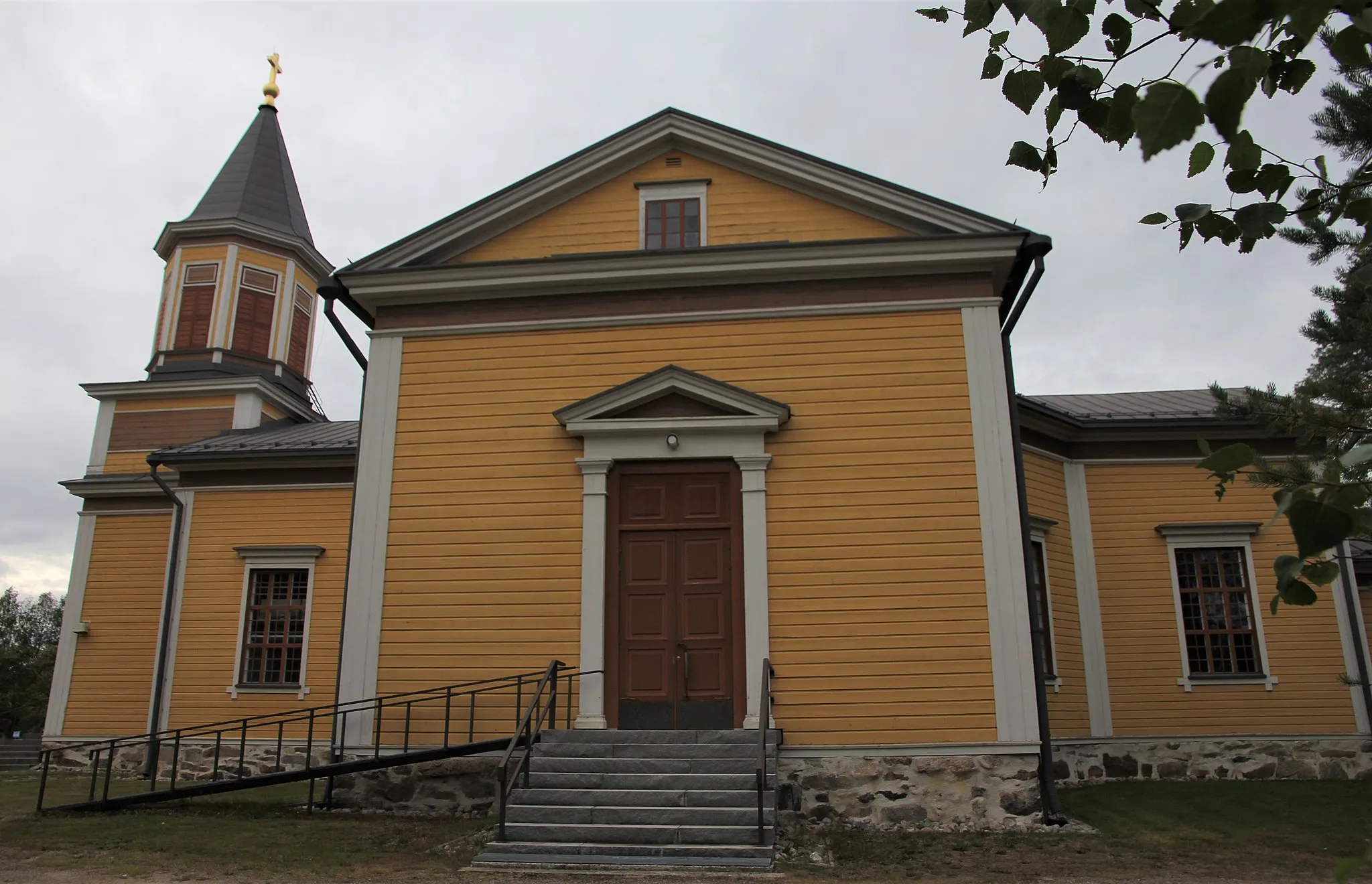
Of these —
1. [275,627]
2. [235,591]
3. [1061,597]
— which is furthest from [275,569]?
[1061,597]

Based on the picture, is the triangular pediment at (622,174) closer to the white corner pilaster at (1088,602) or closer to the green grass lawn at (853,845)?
the white corner pilaster at (1088,602)

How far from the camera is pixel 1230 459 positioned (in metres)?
2.02

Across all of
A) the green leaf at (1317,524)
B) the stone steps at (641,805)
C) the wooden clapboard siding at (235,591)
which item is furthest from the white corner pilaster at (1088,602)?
the green leaf at (1317,524)

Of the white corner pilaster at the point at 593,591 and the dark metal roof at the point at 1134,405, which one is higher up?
the dark metal roof at the point at 1134,405

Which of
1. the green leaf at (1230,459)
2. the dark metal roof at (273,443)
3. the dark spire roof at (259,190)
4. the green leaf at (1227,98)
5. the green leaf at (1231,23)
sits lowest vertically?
the green leaf at (1230,459)

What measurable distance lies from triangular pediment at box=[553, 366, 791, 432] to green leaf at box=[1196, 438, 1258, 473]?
9.69 meters

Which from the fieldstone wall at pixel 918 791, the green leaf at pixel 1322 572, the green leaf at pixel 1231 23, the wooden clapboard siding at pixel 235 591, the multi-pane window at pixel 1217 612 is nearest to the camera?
the green leaf at pixel 1231 23

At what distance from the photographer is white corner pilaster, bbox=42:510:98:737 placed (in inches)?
730

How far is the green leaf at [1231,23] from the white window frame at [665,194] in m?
11.3

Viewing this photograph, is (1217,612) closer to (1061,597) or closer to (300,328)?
(1061,597)

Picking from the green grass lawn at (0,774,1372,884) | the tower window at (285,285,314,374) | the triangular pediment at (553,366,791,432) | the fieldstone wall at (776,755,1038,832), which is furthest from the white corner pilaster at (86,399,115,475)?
the fieldstone wall at (776,755,1038,832)

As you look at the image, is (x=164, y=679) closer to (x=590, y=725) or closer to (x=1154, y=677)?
(x=590, y=725)

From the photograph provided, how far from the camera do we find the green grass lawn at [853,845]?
28.0 feet

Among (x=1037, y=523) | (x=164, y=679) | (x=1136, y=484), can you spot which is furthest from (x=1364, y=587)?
(x=164, y=679)
